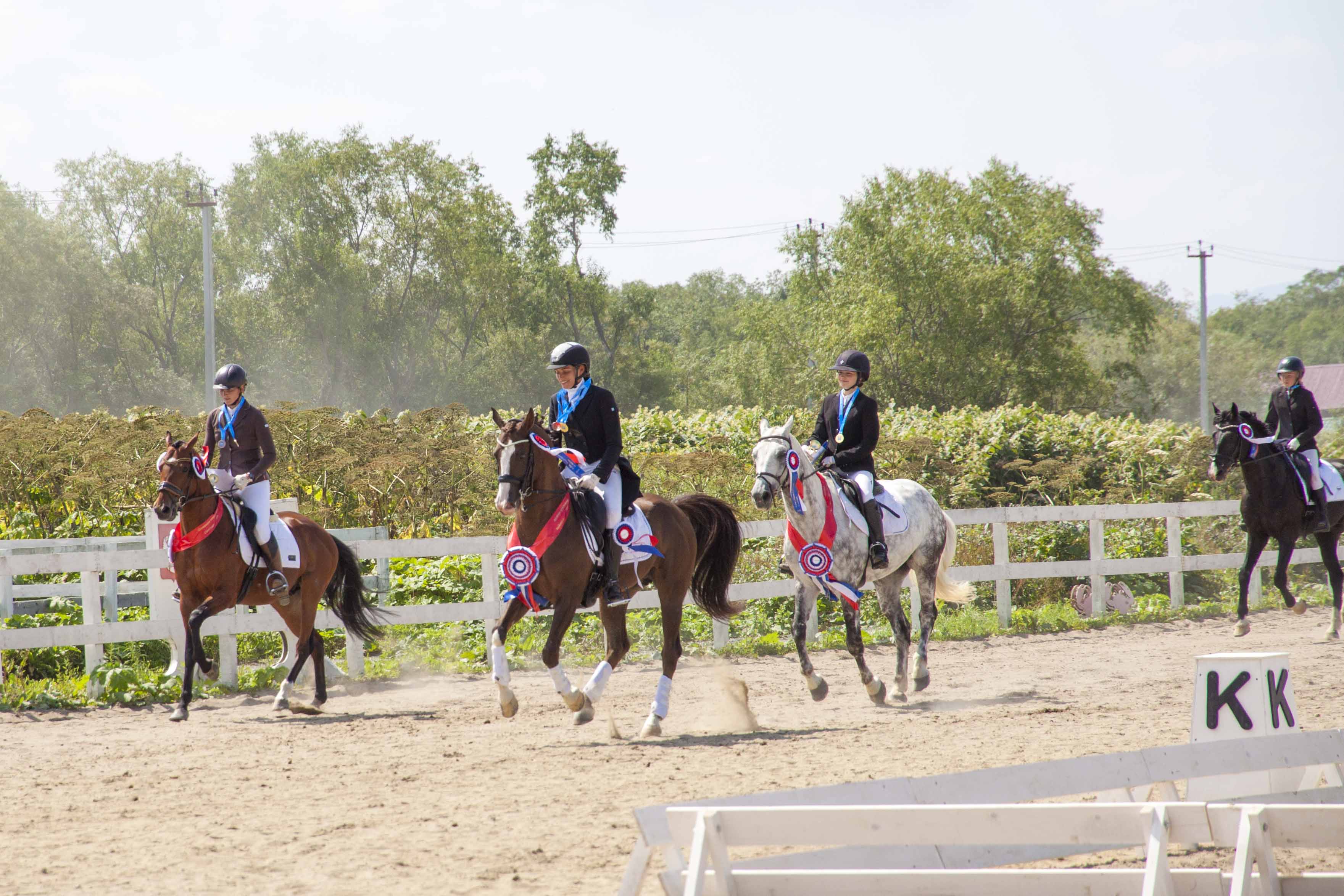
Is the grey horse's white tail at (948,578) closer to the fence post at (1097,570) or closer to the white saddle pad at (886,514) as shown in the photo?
the white saddle pad at (886,514)

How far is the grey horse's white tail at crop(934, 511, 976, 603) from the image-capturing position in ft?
35.1

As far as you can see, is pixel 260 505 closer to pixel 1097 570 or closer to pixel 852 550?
pixel 852 550

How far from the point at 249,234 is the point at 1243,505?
43915 mm

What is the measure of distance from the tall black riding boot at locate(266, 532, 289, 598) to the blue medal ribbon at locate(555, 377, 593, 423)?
8.78 ft

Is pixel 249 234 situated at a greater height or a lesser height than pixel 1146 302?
greater

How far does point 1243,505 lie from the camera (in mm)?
13023

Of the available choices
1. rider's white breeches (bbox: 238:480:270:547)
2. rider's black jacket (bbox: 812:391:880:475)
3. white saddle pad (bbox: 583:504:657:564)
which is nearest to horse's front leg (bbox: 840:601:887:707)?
rider's black jacket (bbox: 812:391:880:475)

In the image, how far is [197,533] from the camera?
9.15 meters

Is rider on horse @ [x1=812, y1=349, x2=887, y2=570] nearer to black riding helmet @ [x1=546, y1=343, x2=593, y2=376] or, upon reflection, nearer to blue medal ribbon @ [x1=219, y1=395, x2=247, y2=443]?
black riding helmet @ [x1=546, y1=343, x2=593, y2=376]

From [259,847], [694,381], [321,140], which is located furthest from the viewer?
[694,381]

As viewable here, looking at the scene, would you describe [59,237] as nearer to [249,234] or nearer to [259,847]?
[249,234]

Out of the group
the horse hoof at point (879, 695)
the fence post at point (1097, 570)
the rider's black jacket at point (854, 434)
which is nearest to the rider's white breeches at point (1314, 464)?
the fence post at point (1097, 570)

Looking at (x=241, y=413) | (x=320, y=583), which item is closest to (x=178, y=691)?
(x=320, y=583)

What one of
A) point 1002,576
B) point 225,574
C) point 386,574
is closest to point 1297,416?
point 1002,576
